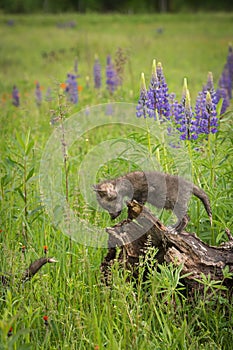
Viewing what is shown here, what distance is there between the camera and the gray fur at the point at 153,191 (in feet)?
9.35

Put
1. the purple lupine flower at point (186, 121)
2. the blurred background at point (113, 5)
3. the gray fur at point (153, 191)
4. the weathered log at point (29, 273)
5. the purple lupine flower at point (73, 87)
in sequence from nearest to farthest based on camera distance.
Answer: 1. the weathered log at point (29, 273)
2. the gray fur at point (153, 191)
3. the purple lupine flower at point (186, 121)
4. the purple lupine flower at point (73, 87)
5. the blurred background at point (113, 5)

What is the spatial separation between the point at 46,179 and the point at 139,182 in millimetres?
1333

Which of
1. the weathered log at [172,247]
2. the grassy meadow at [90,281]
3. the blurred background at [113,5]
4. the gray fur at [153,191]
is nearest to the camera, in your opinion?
the grassy meadow at [90,281]

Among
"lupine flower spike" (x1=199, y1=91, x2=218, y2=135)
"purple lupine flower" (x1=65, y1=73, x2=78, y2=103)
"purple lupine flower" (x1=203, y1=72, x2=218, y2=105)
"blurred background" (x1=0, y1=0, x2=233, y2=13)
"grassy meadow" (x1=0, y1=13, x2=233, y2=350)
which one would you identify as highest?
"blurred background" (x1=0, y1=0, x2=233, y2=13)

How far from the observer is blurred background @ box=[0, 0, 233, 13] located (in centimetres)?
4106

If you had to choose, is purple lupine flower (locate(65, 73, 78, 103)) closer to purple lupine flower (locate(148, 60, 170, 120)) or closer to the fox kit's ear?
purple lupine flower (locate(148, 60, 170, 120))

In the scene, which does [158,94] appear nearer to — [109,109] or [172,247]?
[172,247]

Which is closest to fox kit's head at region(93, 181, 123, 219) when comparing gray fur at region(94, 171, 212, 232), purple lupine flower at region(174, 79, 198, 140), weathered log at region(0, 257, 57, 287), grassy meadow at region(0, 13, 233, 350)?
gray fur at region(94, 171, 212, 232)

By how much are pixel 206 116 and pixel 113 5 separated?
42730 millimetres

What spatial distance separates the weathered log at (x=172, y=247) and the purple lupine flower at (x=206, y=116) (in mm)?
792

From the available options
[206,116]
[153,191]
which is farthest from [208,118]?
[153,191]

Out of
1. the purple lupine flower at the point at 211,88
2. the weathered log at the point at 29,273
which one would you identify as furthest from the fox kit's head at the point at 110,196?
the purple lupine flower at the point at 211,88

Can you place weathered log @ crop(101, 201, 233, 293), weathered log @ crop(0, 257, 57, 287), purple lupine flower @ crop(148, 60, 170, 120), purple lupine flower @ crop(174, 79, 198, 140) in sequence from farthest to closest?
purple lupine flower @ crop(148, 60, 170, 120) → purple lupine flower @ crop(174, 79, 198, 140) → weathered log @ crop(101, 201, 233, 293) → weathered log @ crop(0, 257, 57, 287)

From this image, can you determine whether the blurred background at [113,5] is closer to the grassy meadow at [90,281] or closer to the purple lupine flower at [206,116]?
the grassy meadow at [90,281]
